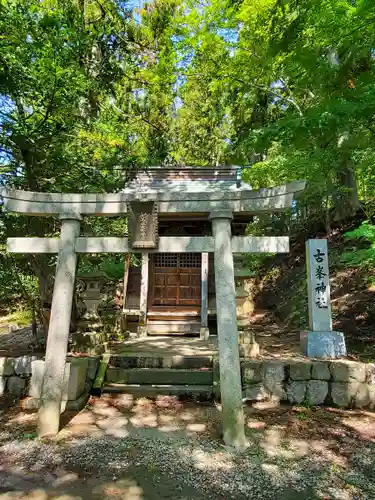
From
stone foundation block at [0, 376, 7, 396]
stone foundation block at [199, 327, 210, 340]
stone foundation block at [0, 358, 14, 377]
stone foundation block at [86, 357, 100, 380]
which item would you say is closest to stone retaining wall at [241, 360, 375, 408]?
stone foundation block at [86, 357, 100, 380]

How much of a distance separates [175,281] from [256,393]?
582 cm

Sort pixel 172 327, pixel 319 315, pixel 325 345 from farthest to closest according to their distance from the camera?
pixel 172 327 → pixel 319 315 → pixel 325 345

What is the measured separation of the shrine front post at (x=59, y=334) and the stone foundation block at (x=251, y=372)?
3.00 meters

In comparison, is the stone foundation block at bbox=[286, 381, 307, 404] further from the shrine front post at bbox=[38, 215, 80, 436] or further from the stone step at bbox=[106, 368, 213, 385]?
the shrine front post at bbox=[38, 215, 80, 436]

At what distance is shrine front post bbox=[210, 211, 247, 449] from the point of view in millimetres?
3971

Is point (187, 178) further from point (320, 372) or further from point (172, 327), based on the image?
point (320, 372)

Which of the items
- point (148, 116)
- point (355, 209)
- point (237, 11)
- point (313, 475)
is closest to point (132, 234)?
point (313, 475)

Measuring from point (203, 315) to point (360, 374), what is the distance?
4.92 m

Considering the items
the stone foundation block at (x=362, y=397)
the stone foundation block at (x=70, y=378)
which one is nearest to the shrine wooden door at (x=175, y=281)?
the stone foundation block at (x=70, y=378)

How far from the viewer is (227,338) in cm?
418

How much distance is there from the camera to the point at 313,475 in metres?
3.41

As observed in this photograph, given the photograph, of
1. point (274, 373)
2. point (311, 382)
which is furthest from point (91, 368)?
point (311, 382)

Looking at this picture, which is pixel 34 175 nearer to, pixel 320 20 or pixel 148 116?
pixel 320 20

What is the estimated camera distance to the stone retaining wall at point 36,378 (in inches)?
203
